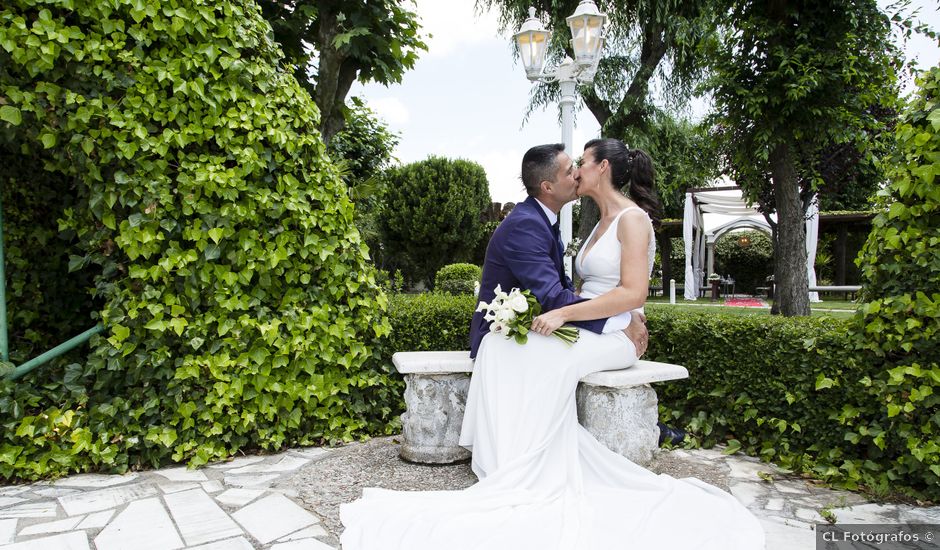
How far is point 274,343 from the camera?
3916 mm

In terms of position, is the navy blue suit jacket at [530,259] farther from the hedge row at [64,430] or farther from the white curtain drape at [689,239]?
the white curtain drape at [689,239]

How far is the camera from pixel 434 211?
1612cm

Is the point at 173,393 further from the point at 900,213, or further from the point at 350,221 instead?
the point at 900,213

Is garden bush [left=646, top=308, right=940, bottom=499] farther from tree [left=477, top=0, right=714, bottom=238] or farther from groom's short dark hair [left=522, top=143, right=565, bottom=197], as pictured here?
tree [left=477, top=0, right=714, bottom=238]

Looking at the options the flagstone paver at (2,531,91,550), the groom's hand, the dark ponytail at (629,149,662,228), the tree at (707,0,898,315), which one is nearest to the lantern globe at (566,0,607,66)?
the tree at (707,0,898,315)

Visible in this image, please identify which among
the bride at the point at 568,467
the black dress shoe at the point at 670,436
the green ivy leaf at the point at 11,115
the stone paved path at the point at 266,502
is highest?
the green ivy leaf at the point at 11,115

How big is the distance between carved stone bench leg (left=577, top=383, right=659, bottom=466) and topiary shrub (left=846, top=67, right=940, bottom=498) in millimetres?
1262

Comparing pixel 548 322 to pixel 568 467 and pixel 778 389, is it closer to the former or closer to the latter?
pixel 568 467

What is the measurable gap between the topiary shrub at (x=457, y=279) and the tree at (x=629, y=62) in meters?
2.87

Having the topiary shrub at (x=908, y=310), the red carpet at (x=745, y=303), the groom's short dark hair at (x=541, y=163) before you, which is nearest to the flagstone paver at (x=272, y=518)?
the groom's short dark hair at (x=541, y=163)

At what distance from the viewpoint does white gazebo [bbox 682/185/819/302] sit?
605 inches

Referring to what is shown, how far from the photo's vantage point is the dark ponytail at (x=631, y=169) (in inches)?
135

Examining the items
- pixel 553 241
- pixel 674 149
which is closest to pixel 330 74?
pixel 553 241

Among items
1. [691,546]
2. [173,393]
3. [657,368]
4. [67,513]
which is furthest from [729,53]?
[67,513]
